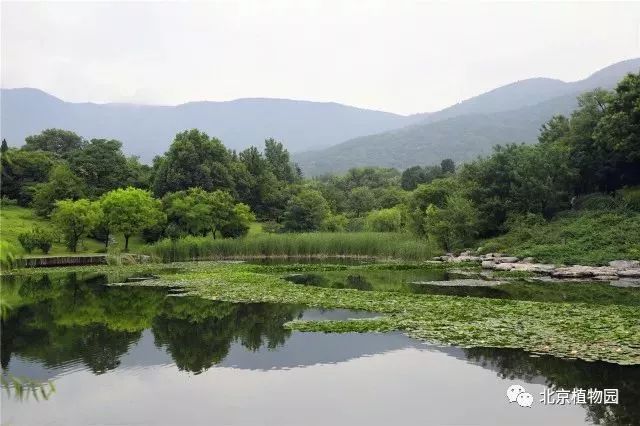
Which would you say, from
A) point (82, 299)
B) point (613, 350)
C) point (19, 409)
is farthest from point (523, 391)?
point (82, 299)

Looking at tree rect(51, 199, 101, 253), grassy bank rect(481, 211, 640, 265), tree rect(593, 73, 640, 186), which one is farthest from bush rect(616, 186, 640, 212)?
tree rect(51, 199, 101, 253)

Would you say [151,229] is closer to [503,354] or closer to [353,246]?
[353,246]

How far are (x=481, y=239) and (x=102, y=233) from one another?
37750mm

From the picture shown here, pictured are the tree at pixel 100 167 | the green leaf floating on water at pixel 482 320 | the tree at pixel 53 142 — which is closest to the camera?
the green leaf floating on water at pixel 482 320

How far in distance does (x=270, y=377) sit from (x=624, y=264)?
2446 centimetres

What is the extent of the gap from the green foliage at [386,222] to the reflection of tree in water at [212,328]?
39.7 meters

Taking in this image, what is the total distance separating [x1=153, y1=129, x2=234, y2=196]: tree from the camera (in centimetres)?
6769

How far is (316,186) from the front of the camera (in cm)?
8644

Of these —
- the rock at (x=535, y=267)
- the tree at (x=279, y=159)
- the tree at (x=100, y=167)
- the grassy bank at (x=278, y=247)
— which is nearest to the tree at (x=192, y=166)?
the tree at (x=100, y=167)

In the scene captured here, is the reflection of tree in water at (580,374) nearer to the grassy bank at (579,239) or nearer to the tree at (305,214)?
the grassy bank at (579,239)

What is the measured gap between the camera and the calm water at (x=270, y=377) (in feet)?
31.3

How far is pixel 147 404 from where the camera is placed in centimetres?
1040

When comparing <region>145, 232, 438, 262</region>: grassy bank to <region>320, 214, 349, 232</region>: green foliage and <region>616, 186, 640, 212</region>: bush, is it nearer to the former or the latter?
<region>616, 186, 640, 212</region>: bush

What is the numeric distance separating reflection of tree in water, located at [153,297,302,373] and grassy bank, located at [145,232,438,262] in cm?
2397
